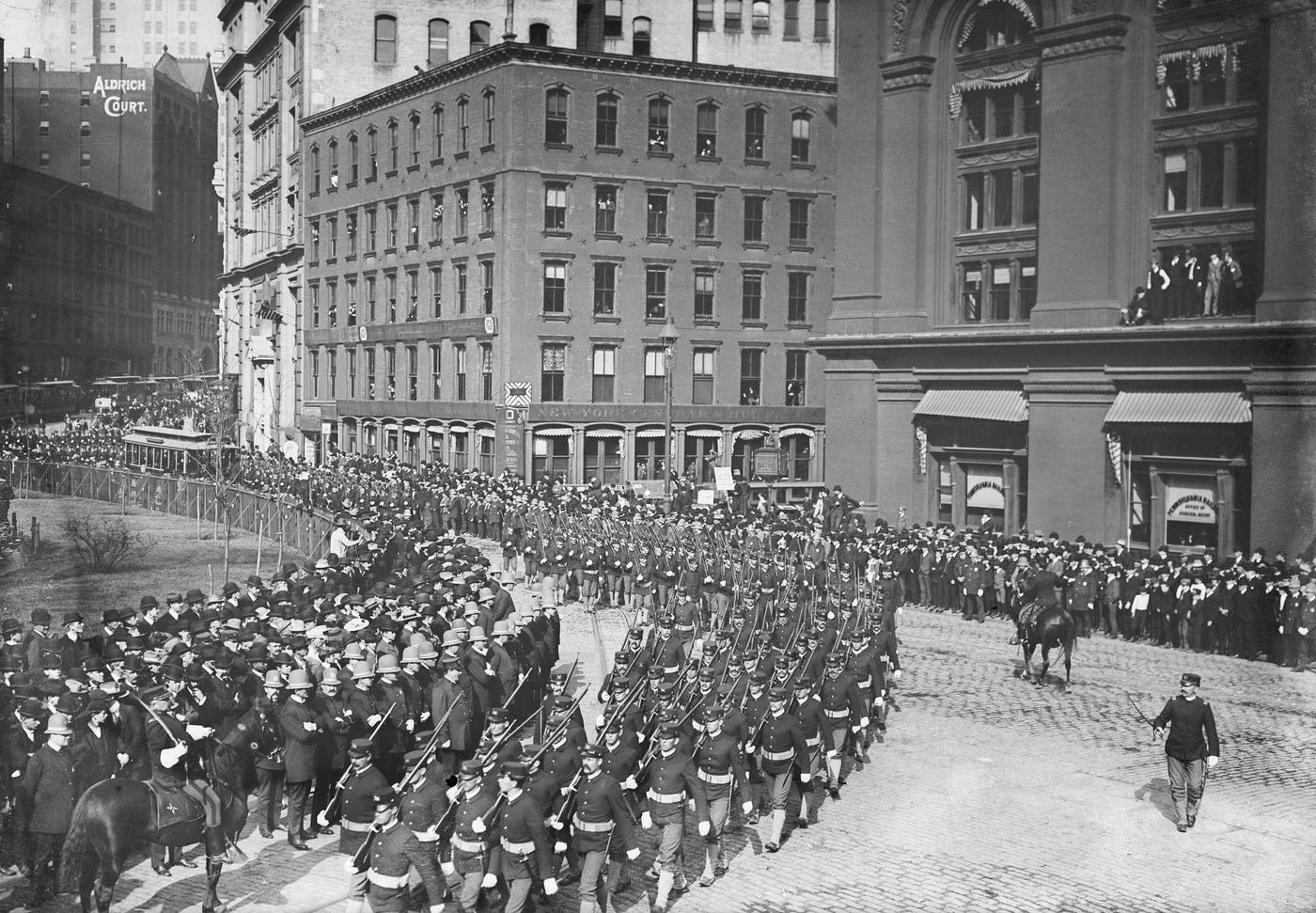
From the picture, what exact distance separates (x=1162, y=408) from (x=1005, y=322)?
21.2 ft

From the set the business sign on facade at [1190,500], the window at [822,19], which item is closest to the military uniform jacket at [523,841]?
the business sign on facade at [1190,500]

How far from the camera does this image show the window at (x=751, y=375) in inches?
2212

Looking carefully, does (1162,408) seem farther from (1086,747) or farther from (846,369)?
(1086,747)

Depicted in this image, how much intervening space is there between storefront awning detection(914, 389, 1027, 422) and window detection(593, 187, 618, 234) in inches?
772

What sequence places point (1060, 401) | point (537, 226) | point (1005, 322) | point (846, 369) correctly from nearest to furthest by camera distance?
point (1060, 401)
point (1005, 322)
point (846, 369)
point (537, 226)

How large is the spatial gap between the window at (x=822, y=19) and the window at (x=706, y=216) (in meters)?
17.7

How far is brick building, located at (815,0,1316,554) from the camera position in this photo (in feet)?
97.1

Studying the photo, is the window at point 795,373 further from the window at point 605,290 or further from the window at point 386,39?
the window at point 386,39

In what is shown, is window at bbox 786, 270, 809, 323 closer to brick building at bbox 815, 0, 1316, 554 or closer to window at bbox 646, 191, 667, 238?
window at bbox 646, 191, 667, 238

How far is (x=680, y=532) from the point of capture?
32.9m

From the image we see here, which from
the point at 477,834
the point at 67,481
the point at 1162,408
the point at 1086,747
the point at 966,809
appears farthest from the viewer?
the point at 67,481

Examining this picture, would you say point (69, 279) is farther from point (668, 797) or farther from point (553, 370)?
point (553, 370)

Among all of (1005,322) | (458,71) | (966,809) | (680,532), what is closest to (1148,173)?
(1005,322)

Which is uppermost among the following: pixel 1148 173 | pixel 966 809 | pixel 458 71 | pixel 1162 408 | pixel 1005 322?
pixel 458 71
